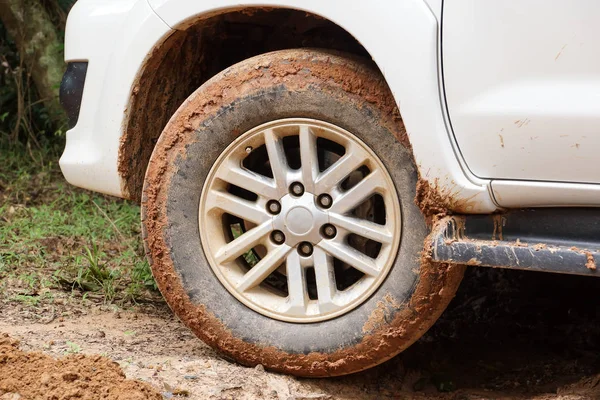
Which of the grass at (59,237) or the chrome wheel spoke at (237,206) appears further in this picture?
the grass at (59,237)

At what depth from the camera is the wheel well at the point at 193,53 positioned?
9.69 feet

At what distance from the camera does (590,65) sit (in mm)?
2270

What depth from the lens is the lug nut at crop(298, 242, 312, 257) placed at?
9.08 feet

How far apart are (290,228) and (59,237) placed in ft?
7.19

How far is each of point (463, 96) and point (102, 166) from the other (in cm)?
139

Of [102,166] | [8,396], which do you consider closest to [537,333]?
[102,166]

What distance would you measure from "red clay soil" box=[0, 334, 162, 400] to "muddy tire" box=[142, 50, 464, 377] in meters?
0.43

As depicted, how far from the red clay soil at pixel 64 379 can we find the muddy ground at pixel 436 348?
0.10 m

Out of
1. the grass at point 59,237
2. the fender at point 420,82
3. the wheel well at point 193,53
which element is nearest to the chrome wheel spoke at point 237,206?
the wheel well at point 193,53

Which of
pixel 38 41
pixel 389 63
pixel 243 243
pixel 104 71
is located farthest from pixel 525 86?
pixel 38 41

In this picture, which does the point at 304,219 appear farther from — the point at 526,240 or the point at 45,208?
the point at 45,208

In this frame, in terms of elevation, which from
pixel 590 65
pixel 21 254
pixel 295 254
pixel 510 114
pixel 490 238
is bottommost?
pixel 21 254

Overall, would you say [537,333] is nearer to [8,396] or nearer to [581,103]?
[581,103]

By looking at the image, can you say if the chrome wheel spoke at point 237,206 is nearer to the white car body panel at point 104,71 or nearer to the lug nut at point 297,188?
the lug nut at point 297,188
